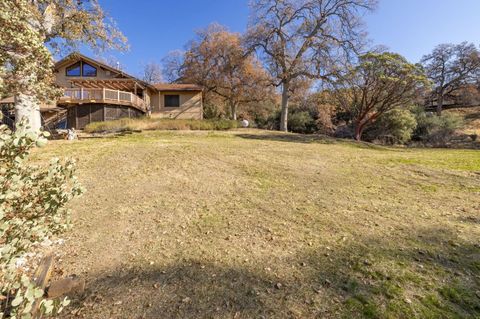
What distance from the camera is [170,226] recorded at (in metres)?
3.92

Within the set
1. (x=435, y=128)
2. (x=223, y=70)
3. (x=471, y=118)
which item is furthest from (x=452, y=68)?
(x=223, y=70)

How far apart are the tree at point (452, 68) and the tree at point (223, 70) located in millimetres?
22149

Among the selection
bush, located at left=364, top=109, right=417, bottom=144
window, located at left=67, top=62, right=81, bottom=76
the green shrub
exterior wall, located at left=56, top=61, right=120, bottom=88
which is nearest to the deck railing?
exterior wall, located at left=56, top=61, right=120, bottom=88

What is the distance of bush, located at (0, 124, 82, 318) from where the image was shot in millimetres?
1493

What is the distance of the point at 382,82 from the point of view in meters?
15.5

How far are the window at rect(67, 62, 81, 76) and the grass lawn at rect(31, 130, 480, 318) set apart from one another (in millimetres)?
19858

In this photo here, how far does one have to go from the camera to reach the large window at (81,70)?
71.6 feet

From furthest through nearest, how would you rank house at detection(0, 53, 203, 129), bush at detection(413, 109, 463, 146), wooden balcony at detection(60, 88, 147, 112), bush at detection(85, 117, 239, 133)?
1. bush at detection(413, 109, 463, 146)
2. house at detection(0, 53, 203, 129)
3. wooden balcony at detection(60, 88, 147, 112)
4. bush at detection(85, 117, 239, 133)

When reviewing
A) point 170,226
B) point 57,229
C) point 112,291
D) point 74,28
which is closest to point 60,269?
point 112,291

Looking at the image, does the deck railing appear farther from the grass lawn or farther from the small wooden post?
the small wooden post

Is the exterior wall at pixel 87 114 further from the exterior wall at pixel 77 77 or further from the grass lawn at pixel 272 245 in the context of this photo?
the grass lawn at pixel 272 245

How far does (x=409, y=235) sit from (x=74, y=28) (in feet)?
40.6

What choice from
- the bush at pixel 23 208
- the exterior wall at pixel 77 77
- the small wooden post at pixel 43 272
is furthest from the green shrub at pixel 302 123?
the bush at pixel 23 208

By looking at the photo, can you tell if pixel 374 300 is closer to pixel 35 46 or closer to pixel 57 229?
pixel 57 229
